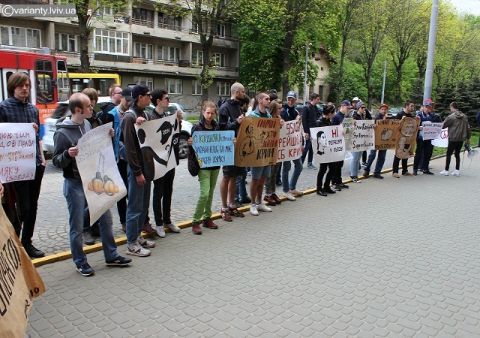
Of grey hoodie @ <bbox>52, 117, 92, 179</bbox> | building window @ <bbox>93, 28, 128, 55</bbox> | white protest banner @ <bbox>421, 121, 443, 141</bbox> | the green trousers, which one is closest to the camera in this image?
grey hoodie @ <bbox>52, 117, 92, 179</bbox>

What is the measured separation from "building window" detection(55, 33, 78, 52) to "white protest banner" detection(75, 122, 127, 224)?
36844 mm

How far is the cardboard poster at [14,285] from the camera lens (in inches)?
109

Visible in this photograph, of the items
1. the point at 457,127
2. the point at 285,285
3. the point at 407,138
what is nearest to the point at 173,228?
the point at 285,285

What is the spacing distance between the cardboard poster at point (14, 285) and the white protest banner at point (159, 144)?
2.50 meters

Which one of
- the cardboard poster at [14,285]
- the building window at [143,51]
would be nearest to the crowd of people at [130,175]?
the cardboard poster at [14,285]

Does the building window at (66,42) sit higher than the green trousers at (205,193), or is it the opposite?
the building window at (66,42)

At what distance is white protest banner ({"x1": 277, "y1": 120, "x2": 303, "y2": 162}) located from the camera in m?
8.91

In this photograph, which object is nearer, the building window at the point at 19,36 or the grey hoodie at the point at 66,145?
the grey hoodie at the point at 66,145

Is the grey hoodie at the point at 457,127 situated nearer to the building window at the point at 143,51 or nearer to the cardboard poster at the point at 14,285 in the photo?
the cardboard poster at the point at 14,285

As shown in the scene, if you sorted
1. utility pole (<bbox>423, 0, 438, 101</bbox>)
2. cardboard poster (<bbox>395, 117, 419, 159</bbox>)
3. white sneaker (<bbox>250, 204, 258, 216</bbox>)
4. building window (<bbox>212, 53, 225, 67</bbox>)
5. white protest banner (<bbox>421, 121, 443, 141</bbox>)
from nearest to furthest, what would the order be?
white sneaker (<bbox>250, 204, 258, 216</bbox>) → cardboard poster (<bbox>395, 117, 419, 159</bbox>) → white protest banner (<bbox>421, 121, 443, 141</bbox>) → utility pole (<bbox>423, 0, 438, 101</bbox>) → building window (<bbox>212, 53, 225, 67</bbox>)

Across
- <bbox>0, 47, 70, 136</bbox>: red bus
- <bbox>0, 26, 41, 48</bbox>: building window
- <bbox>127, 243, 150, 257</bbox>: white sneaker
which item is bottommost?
<bbox>127, 243, 150, 257</bbox>: white sneaker

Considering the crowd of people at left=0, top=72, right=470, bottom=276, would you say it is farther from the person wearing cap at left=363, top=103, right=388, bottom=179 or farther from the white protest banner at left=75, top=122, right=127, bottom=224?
the person wearing cap at left=363, top=103, right=388, bottom=179

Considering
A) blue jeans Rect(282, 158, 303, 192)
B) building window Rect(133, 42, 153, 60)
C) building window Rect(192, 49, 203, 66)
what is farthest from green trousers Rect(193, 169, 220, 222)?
building window Rect(192, 49, 203, 66)

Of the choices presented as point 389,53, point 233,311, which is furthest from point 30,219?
point 389,53
